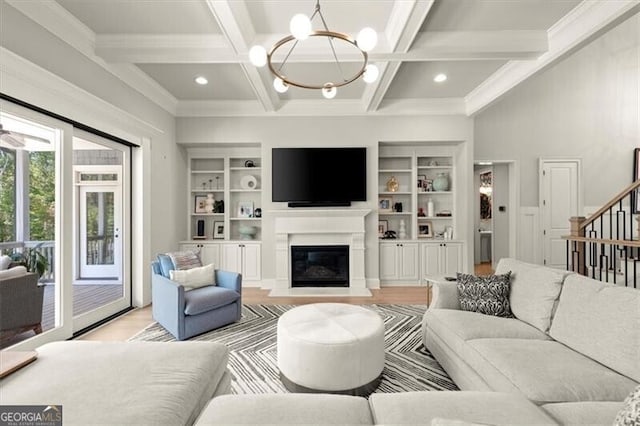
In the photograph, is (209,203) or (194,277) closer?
(194,277)

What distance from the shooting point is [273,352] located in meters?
2.64

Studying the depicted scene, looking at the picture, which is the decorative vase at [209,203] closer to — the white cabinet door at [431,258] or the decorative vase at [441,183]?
the white cabinet door at [431,258]

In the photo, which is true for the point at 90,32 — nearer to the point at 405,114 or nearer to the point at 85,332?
the point at 85,332

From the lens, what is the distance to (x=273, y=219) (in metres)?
4.90

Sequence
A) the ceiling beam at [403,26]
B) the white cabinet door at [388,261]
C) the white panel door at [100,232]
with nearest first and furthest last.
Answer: the ceiling beam at [403,26] → the white panel door at [100,232] → the white cabinet door at [388,261]

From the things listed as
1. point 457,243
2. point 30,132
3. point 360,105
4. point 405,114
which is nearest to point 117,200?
point 30,132

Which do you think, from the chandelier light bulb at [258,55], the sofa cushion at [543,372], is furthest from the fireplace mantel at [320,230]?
the sofa cushion at [543,372]

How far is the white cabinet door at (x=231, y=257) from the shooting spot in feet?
16.4

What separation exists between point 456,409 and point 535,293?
1530mm

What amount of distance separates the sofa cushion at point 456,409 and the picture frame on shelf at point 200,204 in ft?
15.6

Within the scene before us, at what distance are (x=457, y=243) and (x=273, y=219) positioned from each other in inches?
121

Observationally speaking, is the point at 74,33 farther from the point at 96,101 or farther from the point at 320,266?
the point at 320,266

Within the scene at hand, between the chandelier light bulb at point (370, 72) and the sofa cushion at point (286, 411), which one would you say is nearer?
the sofa cushion at point (286, 411)

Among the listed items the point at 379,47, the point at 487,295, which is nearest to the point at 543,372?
the point at 487,295
